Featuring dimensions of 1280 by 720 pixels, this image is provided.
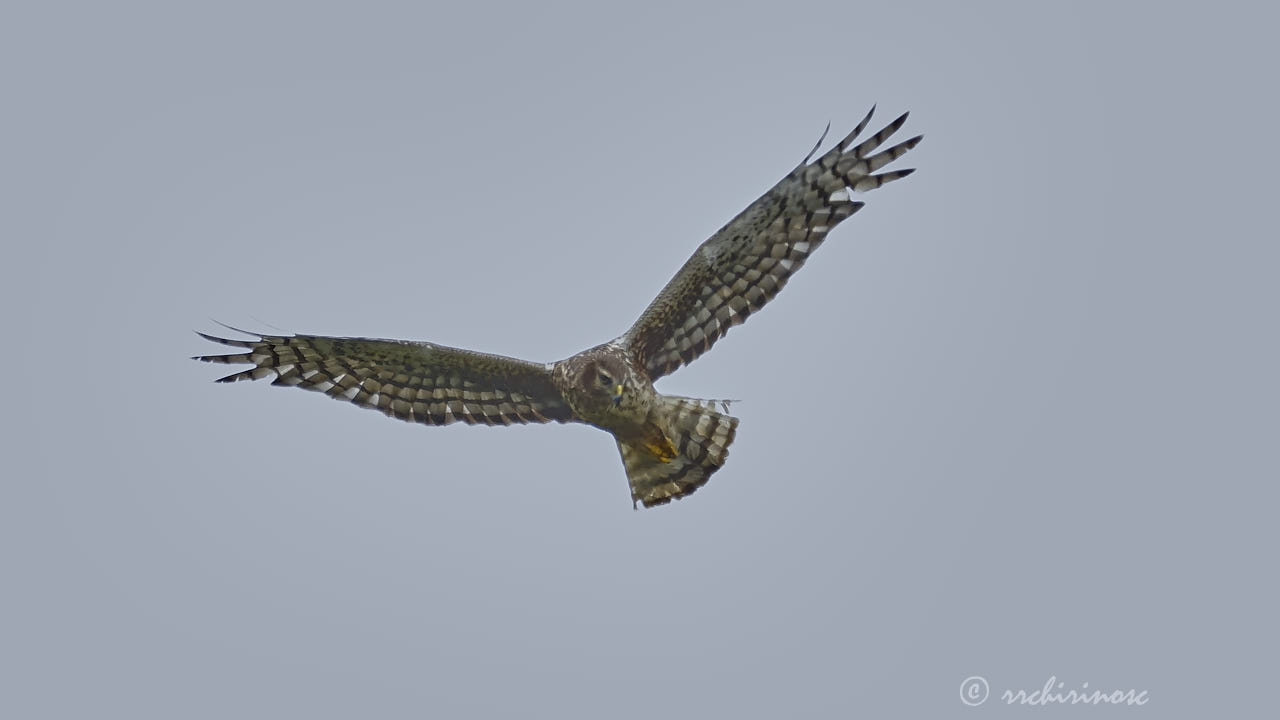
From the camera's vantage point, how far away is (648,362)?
14188 mm

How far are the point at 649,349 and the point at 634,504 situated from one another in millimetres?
1214

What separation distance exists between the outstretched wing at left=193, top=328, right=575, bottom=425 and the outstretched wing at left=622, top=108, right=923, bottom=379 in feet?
3.18

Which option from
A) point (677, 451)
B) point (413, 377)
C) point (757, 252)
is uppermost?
point (757, 252)

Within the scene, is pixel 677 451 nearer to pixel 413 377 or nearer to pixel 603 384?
pixel 603 384

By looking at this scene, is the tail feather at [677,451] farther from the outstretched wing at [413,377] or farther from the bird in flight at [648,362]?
the outstretched wing at [413,377]

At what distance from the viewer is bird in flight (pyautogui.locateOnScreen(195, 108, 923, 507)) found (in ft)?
45.0

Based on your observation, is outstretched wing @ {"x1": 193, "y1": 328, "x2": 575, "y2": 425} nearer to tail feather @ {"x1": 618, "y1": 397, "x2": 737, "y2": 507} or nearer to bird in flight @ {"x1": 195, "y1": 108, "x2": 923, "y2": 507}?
Result: bird in flight @ {"x1": 195, "y1": 108, "x2": 923, "y2": 507}

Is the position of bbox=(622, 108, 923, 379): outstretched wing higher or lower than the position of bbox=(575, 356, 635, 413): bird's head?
higher

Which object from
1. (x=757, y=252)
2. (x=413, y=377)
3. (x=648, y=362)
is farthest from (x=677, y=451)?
(x=413, y=377)

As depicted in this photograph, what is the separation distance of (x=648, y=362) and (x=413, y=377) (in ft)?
5.91

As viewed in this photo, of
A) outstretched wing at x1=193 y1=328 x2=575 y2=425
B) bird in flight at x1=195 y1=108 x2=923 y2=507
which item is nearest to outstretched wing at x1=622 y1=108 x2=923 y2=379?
bird in flight at x1=195 y1=108 x2=923 y2=507

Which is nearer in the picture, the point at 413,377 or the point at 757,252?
the point at 757,252

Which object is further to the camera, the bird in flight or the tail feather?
the tail feather

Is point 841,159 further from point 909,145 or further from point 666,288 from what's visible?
point 666,288
